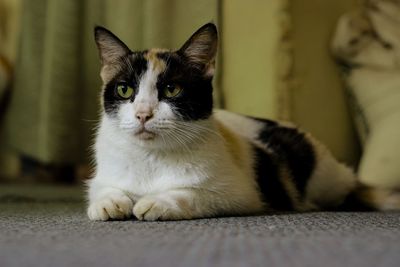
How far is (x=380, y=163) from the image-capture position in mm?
1969

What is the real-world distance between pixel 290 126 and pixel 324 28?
69 centimetres

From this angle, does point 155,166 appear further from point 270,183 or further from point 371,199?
point 371,199

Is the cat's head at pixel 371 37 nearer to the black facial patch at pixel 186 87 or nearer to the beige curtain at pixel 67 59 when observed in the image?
the beige curtain at pixel 67 59

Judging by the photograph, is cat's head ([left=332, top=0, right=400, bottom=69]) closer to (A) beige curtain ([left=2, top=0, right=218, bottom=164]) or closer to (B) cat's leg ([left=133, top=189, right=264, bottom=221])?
(A) beige curtain ([left=2, top=0, right=218, bottom=164])

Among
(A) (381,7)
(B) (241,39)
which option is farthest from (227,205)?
(A) (381,7)

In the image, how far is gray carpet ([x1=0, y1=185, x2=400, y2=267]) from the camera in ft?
2.39

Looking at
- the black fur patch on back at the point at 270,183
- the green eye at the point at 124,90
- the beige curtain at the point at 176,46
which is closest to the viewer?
the green eye at the point at 124,90

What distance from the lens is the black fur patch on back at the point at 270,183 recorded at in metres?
1.50

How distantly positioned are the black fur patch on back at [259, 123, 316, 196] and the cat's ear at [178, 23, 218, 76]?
1.33ft

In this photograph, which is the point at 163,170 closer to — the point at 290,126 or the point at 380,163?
the point at 290,126

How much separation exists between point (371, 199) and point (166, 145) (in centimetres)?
71

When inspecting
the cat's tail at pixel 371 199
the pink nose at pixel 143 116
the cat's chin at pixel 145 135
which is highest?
the pink nose at pixel 143 116

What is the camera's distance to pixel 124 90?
1257 mm

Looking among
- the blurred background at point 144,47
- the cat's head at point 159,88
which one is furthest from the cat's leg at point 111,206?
the blurred background at point 144,47
